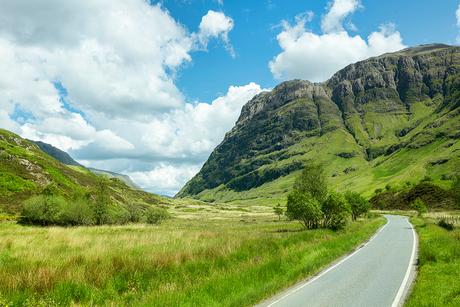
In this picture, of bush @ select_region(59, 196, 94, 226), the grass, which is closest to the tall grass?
the grass

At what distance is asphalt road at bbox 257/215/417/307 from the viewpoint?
823 cm

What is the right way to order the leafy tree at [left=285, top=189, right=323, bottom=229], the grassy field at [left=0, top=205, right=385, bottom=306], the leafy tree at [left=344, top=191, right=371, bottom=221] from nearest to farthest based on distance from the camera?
the grassy field at [left=0, top=205, right=385, bottom=306]
the leafy tree at [left=285, top=189, right=323, bottom=229]
the leafy tree at [left=344, top=191, right=371, bottom=221]

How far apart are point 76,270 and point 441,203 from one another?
10694 cm

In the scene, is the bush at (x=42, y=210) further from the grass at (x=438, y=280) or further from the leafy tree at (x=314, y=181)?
the grass at (x=438, y=280)

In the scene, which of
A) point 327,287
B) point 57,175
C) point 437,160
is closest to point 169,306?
point 327,287

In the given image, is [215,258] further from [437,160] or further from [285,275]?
[437,160]

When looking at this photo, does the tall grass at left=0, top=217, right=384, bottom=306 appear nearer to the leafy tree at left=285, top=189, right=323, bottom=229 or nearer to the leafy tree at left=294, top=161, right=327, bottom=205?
the leafy tree at left=285, top=189, right=323, bottom=229

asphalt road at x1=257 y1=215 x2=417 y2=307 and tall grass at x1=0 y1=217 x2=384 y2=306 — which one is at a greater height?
tall grass at x1=0 y1=217 x2=384 y2=306

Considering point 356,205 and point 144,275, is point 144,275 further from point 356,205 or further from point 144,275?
point 356,205

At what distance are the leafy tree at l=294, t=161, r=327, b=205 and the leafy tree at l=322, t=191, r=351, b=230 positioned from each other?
463 inches

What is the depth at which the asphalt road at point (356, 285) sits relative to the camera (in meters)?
8.23

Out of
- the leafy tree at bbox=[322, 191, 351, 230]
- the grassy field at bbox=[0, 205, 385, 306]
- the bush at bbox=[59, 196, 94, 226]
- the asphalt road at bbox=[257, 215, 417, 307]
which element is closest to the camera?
the grassy field at bbox=[0, 205, 385, 306]

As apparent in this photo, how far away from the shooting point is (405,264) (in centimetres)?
1338

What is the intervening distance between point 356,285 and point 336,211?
22519 mm
